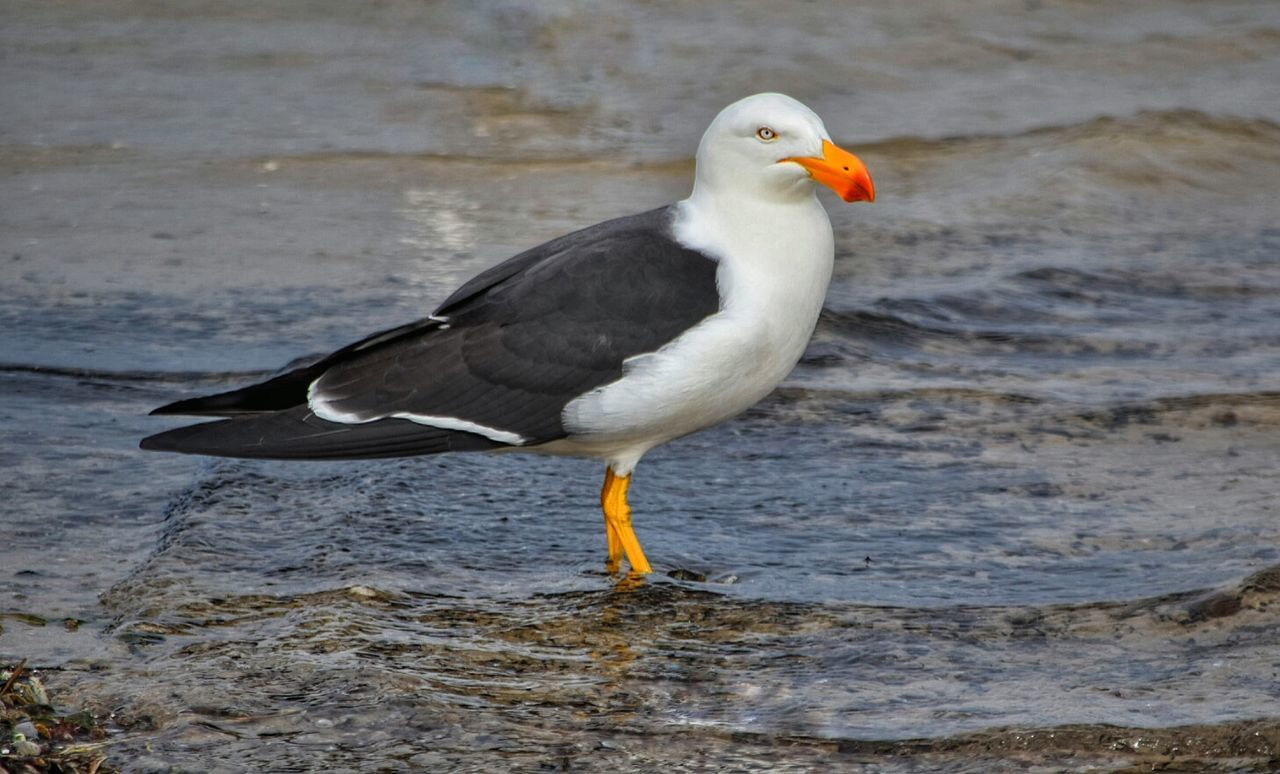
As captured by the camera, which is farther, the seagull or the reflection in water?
the reflection in water

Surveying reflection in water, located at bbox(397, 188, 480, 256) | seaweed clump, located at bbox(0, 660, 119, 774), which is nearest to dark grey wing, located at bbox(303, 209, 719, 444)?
seaweed clump, located at bbox(0, 660, 119, 774)

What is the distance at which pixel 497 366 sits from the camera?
16.0 feet

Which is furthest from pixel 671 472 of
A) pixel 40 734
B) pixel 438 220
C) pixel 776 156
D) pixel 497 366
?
pixel 438 220

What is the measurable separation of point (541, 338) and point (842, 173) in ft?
3.24

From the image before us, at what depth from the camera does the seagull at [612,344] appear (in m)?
4.76

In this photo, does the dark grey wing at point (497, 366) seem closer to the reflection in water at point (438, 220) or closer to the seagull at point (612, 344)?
the seagull at point (612, 344)

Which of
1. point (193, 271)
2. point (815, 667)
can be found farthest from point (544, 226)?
point (815, 667)

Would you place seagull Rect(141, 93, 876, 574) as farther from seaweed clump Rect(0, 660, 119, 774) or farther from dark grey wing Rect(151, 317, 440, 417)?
seaweed clump Rect(0, 660, 119, 774)

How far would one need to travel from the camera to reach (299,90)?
1244 centimetres

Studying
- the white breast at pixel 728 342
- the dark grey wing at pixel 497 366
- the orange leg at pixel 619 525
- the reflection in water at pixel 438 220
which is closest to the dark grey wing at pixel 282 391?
the dark grey wing at pixel 497 366

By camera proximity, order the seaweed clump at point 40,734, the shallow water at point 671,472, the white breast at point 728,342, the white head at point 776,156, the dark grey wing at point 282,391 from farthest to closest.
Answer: the dark grey wing at point 282,391 → the white head at point 776,156 → the white breast at point 728,342 → the shallow water at point 671,472 → the seaweed clump at point 40,734

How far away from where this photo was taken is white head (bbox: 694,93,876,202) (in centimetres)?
482

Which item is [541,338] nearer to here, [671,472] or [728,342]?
[728,342]

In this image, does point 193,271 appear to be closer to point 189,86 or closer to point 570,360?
point 570,360
